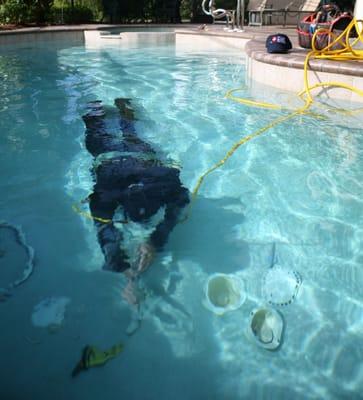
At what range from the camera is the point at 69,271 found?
316 centimetres

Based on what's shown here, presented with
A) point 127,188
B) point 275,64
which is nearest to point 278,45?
point 275,64

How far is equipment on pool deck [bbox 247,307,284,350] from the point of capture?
99.2 inches

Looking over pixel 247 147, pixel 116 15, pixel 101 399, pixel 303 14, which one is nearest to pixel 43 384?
pixel 101 399

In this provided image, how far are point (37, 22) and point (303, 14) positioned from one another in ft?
37.4

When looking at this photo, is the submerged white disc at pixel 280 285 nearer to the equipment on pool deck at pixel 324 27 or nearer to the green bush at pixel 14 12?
the equipment on pool deck at pixel 324 27

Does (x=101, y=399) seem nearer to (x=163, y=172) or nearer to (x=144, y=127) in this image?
(x=163, y=172)

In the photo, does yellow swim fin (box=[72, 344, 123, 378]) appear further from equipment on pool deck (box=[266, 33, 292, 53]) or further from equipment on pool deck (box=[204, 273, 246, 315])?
equipment on pool deck (box=[266, 33, 292, 53])

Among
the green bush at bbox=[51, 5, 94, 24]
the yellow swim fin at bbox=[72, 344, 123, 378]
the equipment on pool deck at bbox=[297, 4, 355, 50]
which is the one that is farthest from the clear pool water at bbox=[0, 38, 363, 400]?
the green bush at bbox=[51, 5, 94, 24]

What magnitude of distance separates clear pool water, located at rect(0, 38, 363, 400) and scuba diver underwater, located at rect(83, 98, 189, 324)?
0.10m

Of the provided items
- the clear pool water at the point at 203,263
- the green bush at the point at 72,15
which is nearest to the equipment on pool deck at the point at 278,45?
the clear pool water at the point at 203,263

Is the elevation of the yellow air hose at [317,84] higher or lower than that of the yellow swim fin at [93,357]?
higher

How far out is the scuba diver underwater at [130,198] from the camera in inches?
125

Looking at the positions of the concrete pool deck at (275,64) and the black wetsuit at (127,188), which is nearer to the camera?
the black wetsuit at (127,188)

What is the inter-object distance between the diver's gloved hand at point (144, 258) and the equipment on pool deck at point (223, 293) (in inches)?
18.2
